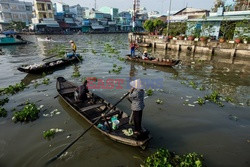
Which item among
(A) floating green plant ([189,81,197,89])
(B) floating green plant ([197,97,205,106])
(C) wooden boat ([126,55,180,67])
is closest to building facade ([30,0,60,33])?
(C) wooden boat ([126,55,180,67])

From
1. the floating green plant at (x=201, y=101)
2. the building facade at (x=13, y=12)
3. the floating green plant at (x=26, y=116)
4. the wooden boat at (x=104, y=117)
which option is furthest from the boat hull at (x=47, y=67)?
the building facade at (x=13, y=12)

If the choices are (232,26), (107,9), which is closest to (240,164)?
(232,26)

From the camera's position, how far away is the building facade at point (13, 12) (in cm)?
6962

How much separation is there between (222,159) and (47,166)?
21.1 ft

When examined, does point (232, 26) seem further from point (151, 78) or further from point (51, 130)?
point (51, 130)

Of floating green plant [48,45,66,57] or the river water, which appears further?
Result: floating green plant [48,45,66,57]

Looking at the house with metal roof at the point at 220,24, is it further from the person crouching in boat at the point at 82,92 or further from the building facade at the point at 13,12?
the building facade at the point at 13,12

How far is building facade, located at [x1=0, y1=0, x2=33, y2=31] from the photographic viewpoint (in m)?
69.6

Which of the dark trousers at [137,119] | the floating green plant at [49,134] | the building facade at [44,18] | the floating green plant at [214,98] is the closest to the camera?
the dark trousers at [137,119]

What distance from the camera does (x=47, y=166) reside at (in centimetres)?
566

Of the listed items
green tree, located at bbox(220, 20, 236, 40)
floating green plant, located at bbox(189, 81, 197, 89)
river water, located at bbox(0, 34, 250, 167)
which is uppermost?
green tree, located at bbox(220, 20, 236, 40)

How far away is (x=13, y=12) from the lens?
73.3 meters

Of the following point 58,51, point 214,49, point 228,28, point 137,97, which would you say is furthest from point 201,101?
point 58,51

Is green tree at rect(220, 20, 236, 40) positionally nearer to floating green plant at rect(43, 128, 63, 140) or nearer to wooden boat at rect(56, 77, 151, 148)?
wooden boat at rect(56, 77, 151, 148)
